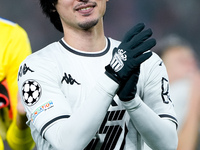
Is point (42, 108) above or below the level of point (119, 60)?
below

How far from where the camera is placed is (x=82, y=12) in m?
2.20

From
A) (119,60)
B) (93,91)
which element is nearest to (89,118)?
(93,91)

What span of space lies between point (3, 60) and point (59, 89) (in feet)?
2.49

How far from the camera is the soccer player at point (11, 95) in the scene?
277 centimetres

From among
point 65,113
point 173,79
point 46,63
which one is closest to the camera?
point 65,113

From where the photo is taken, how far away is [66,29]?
2311 millimetres

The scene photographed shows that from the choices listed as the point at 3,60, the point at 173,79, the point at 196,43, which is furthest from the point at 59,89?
the point at 196,43

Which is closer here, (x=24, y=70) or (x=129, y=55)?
(x=129, y=55)

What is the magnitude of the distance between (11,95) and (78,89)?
2.37ft

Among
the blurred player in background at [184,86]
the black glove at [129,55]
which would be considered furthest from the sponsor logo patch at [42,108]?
the blurred player in background at [184,86]

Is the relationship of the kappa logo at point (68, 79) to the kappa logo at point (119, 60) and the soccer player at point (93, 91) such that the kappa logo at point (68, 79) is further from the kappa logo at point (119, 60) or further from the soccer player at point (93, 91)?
the kappa logo at point (119, 60)

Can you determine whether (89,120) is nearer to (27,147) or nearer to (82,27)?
(82,27)

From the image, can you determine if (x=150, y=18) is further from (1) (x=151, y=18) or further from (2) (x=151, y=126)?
(2) (x=151, y=126)

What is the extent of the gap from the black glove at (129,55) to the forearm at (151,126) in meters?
0.14
